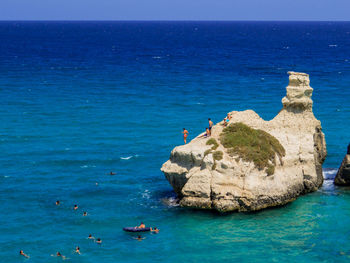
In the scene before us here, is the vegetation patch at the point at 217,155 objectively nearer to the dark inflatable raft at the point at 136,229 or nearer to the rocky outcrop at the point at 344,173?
the dark inflatable raft at the point at 136,229

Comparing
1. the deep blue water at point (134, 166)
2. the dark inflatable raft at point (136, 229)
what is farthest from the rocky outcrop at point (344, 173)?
the dark inflatable raft at point (136, 229)

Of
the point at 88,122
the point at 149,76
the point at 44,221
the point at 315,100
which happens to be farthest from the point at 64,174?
the point at 149,76

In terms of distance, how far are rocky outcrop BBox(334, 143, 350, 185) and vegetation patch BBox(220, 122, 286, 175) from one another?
6.78 metres

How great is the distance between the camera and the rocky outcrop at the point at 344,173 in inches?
2260

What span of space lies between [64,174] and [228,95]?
163 feet

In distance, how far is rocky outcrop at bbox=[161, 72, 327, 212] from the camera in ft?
170

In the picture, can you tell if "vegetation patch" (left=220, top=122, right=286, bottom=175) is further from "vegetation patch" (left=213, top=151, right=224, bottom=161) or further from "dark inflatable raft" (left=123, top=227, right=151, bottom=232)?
"dark inflatable raft" (left=123, top=227, right=151, bottom=232)

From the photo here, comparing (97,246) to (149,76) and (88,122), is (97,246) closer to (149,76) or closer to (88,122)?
(88,122)

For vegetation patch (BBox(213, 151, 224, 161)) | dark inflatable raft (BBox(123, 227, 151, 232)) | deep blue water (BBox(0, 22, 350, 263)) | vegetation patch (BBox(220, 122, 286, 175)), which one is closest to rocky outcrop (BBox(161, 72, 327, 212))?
vegetation patch (BBox(213, 151, 224, 161))

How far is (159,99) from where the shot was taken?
351 feet

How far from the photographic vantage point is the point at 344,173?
5800cm

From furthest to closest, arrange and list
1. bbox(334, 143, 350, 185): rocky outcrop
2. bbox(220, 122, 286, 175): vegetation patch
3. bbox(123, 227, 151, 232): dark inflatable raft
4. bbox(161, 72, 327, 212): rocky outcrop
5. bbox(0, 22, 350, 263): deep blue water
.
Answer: bbox(334, 143, 350, 185): rocky outcrop < bbox(220, 122, 286, 175): vegetation patch < bbox(161, 72, 327, 212): rocky outcrop < bbox(123, 227, 151, 232): dark inflatable raft < bbox(0, 22, 350, 263): deep blue water

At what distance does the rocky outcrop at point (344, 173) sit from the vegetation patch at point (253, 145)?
6.78 meters

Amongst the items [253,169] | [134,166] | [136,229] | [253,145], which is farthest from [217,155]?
[134,166]
